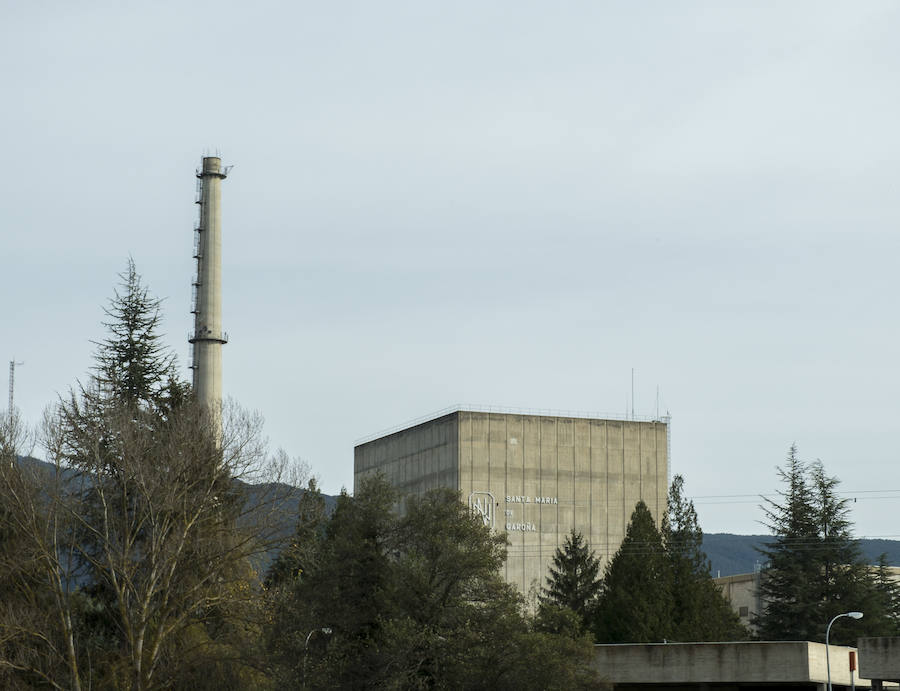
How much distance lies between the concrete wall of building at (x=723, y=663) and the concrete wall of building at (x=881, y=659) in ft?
14.8

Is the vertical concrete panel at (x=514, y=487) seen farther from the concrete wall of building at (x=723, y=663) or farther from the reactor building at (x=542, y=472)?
the concrete wall of building at (x=723, y=663)

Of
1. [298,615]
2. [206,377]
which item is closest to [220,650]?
[298,615]

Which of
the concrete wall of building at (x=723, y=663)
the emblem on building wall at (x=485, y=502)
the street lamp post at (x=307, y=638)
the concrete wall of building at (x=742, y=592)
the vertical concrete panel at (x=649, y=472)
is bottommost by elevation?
the concrete wall of building at (x=723, y=663)

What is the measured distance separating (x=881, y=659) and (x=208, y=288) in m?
58.2

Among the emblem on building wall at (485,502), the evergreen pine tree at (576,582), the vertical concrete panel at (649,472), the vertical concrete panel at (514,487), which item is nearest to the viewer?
the evergreen pine tree at (576,582)

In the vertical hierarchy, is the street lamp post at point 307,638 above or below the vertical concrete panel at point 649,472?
below

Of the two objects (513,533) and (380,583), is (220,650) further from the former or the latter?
(513,533)

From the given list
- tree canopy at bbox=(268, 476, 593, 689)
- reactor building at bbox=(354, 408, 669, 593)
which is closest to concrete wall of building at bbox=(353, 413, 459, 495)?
reactor building at bbox=(354, 408, 669, 593)

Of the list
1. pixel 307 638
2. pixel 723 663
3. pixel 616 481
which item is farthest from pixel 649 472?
pixel 307 638

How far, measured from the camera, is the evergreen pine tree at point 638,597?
253 ft

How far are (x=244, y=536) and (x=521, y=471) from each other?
60817mm

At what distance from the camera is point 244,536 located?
185 feet

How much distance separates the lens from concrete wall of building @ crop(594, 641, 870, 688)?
6331 cm

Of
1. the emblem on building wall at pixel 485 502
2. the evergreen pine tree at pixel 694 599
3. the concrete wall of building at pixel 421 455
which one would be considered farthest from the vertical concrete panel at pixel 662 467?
the evergreen pine tree at pixel 694 599
